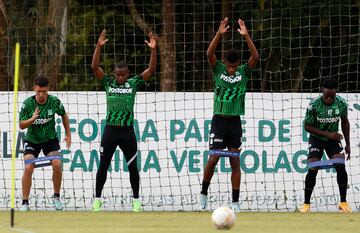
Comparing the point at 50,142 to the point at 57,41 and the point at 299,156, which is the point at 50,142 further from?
the point at 57,41

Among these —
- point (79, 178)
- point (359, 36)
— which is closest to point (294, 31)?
point (359, 36)

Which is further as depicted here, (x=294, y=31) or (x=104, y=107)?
(x=294, y=31)

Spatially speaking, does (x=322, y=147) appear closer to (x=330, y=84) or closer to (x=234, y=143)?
(x=330, y=84)

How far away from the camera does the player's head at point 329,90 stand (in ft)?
54.5

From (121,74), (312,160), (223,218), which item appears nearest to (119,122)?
(121,74)

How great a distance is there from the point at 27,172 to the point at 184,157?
140 inches

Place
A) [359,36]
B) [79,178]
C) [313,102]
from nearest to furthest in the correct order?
[313,102], [79,178], [359,36]

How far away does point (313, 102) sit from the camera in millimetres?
16859

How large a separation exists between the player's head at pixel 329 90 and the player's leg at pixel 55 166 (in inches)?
162

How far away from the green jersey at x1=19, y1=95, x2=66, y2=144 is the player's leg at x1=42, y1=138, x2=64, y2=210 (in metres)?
0.09

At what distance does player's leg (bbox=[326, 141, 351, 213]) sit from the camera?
16703 millimetres

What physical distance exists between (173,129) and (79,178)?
1.83 metres

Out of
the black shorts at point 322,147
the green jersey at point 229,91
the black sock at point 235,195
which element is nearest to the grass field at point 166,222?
the black sock at point 235,195

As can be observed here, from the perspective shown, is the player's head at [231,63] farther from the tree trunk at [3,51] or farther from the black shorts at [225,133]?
the tree trunk at [3,51]
